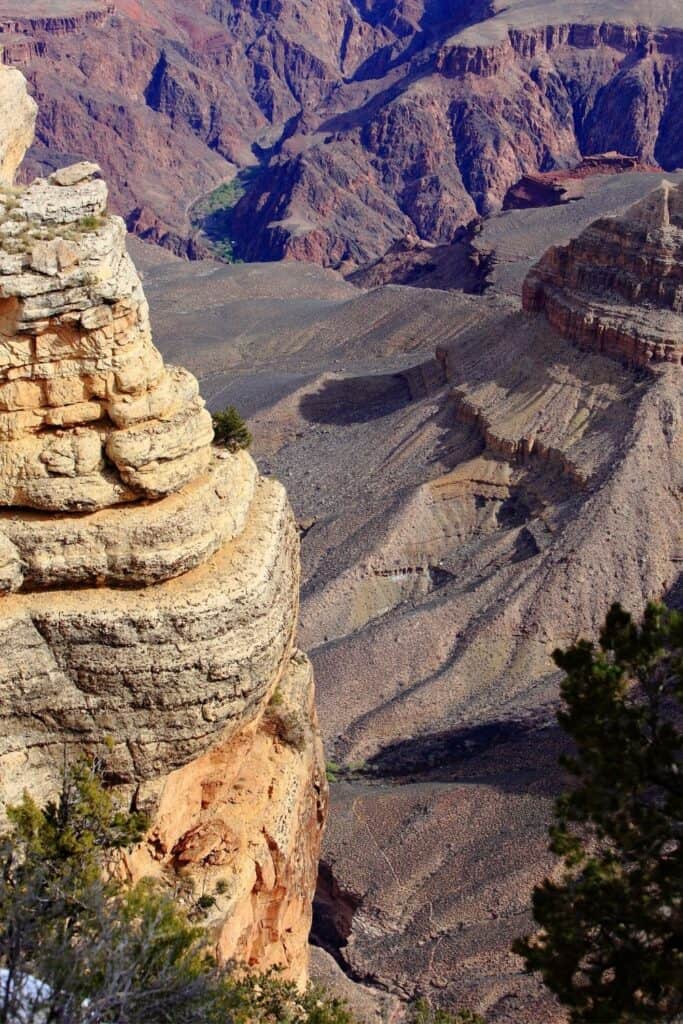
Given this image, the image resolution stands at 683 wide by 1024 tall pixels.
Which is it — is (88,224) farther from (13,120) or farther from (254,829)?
(254,829)

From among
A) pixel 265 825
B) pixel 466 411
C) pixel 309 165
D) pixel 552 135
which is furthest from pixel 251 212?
pixel 265 825

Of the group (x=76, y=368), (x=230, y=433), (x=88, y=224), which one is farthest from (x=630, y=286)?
(x=76, y=368)

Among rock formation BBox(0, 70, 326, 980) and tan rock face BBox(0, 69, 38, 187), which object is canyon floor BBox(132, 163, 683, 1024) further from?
tan rock face BBox(0, 69, 38, 187)

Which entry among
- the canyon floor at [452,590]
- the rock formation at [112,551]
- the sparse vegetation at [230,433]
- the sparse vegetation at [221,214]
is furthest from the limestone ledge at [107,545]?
the sparse vegetation at [221,214]

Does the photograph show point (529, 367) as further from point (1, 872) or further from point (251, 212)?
point (251, 212)

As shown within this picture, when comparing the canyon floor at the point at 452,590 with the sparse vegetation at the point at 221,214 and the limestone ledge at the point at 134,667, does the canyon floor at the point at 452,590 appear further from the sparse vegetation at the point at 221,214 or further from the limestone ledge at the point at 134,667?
the sparse vegetation at the point at 221,214
